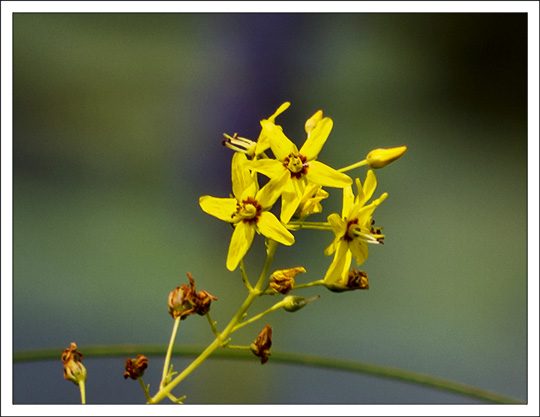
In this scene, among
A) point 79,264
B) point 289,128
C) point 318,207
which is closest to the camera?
point 318,207

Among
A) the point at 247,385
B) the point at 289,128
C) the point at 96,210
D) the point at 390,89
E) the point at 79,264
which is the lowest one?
the point at 247,385

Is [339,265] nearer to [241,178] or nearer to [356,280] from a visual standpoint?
[356,280]

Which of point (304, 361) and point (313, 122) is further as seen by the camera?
point (304, 361)

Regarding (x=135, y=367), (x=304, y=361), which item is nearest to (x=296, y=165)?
(x=135, y=367)

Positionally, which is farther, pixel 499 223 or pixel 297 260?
pixel 499 223

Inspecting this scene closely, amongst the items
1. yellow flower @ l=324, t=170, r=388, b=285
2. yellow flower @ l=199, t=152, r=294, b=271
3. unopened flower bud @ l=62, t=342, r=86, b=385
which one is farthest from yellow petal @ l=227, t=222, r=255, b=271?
unopened flower bud @ l=62, t=342, r=86, b=385

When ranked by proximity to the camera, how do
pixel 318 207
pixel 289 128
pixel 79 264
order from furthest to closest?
pixel 289 128, pixel 79 264, pixel 318 207

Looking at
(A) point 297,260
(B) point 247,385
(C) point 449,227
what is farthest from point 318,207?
(C) point 449,227

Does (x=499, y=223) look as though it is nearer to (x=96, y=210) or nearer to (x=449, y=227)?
(x=449, y=227)
